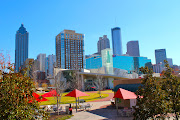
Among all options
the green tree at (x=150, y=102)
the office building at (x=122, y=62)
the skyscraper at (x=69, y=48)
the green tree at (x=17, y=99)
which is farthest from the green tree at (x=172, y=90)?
the office building at (x=122, y=62)

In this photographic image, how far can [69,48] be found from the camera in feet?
461

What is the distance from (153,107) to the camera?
23.6ft

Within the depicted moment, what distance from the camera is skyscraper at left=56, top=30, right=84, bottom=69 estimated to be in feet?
446

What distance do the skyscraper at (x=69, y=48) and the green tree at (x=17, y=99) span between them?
127m

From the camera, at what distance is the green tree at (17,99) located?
5055mm

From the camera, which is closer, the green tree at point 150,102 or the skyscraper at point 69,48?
the green tree at point 150,102

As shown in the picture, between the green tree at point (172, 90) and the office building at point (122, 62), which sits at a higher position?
the office building at point (122, 62)

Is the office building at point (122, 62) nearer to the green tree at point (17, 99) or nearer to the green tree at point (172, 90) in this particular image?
the green tree at point (172, 90)

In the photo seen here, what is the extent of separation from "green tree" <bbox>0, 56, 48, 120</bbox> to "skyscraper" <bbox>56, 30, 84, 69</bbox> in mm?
127020

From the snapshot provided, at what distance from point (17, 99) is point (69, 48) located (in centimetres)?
13684

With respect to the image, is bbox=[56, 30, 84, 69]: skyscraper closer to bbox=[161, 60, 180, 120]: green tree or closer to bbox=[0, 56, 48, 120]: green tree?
bbox=[161, 60, 180, 120]: green tree

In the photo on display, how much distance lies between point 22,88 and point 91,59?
550ft

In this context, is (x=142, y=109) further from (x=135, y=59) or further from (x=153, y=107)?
(x=135, y=59)

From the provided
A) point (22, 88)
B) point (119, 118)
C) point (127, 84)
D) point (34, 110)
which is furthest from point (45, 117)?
point (127, 84)
